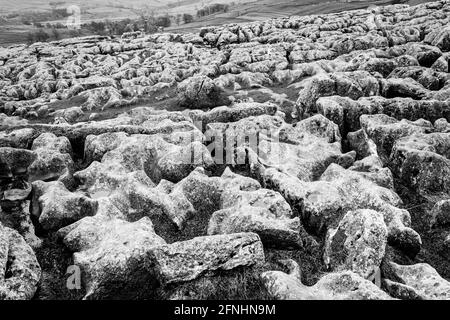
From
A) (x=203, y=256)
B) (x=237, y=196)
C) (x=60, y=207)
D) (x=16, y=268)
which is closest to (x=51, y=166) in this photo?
(x=60, y=207)

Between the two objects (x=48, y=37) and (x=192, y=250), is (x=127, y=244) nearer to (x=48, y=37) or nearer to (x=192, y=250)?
(x=192, y=250)

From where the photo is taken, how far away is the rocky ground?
14508 mm

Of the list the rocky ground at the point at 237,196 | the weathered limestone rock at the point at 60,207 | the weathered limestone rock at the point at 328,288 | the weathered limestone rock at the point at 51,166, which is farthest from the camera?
the weathered limestone rock at the point at 51,166

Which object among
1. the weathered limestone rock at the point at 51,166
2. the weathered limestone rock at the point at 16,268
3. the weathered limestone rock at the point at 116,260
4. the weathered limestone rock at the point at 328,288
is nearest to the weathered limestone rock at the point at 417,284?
the weathered limestone rock at the point at 328,288

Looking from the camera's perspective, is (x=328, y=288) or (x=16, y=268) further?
(x=16, y=268)

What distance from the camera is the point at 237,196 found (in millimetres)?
19797

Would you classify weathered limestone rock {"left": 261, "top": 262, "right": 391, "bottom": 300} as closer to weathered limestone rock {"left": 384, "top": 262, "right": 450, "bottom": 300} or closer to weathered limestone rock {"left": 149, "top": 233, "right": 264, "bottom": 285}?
weathered limestone rock {"left": 149, "top": 233, "right": 264, "bottom": 285}

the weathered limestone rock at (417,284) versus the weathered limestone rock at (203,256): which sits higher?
the weathered limestone rock at (203,256)

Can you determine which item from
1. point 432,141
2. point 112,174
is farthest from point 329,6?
point 112,174

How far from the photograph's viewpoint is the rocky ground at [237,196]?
14508 millimetres

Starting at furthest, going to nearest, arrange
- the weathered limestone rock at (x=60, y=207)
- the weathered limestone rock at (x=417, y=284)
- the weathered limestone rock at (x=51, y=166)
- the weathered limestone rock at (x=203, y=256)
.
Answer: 1. the weathered limestone rock at (x=51, y=166)
2. the weathered limestone rock at (x=60, y=207)
3. the weathered limestone rock at (x=203, y=256)
4. the weathered limestone rock at (x=417, y=284)

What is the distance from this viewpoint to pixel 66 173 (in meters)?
23.8

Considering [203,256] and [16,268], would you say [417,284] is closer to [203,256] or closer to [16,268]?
[203,256]

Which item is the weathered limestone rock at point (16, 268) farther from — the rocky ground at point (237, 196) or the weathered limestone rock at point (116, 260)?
the weathered limestone rock at point (116, 260)
